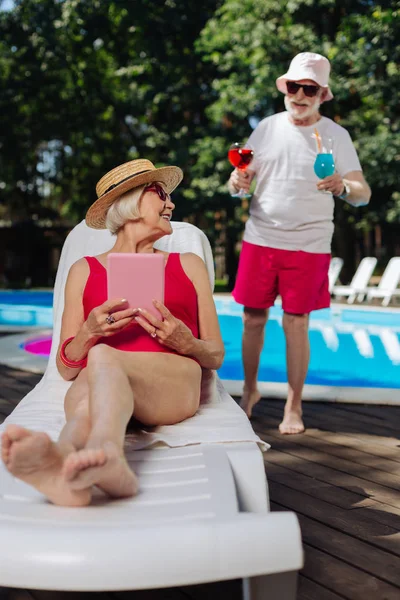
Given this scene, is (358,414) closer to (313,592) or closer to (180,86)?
(313,592)

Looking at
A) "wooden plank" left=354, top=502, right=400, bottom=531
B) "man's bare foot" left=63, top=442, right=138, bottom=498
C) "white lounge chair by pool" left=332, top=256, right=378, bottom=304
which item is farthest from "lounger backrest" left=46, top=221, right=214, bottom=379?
"white lounge chair by pool" left=332, top=256, right=378, bottom=304

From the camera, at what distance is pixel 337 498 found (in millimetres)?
3033

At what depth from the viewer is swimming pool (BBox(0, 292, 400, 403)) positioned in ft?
17.1

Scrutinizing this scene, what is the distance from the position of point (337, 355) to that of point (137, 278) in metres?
6.46

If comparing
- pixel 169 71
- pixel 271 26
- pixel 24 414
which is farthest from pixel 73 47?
pixel 24 414

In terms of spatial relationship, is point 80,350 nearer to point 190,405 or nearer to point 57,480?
point 190,405

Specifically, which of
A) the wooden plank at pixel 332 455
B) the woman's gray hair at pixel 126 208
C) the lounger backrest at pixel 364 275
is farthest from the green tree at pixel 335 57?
the woman's gray hair at pixel 126 208

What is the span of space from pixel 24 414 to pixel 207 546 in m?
1.24

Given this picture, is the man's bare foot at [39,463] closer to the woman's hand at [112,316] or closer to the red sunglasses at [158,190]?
the woman's hand at [112,316]

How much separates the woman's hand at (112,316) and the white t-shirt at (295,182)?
1.93 meters

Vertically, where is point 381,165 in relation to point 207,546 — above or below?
above

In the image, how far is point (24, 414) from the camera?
279 cm

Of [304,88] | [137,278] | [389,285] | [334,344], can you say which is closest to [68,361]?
[137,278]

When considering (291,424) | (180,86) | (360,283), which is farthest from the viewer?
(180,86)
